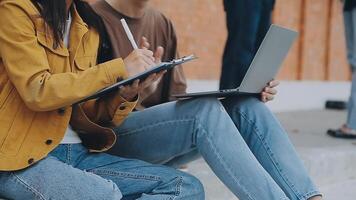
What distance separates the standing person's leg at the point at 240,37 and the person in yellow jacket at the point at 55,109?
66.9 inches

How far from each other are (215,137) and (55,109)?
0.54 metres

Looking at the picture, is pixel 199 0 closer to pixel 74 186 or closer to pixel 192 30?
pixel 192 30

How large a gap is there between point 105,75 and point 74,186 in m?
0.36

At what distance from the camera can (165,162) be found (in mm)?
2475

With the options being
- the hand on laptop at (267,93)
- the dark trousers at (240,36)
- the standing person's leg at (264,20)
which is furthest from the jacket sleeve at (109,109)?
the standing person's leg at (264,20)

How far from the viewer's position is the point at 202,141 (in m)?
2.16

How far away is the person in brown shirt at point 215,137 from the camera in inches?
83.8

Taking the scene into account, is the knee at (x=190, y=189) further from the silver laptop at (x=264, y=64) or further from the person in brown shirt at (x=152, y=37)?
the person in brown shirt at (x=152, y=37)

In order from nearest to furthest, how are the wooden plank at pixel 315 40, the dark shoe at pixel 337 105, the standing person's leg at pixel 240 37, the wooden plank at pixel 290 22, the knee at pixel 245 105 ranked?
1. the knee at pixel 245 105
2. the standing person's leg at pixel 240 37
3. the wooden plank at pixel 290 22
4. the wooden plank at pixel 315 40
5. the dark shoe at pixel 337 105

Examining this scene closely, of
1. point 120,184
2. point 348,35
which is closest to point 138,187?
point 120,184

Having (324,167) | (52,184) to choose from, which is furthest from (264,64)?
(324,167)

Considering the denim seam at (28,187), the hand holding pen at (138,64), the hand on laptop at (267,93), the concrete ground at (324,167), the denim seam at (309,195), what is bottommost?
the concrete ground at (324,167)

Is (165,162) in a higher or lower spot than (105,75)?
lower

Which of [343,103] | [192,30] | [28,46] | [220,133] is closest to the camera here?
[28,46]
